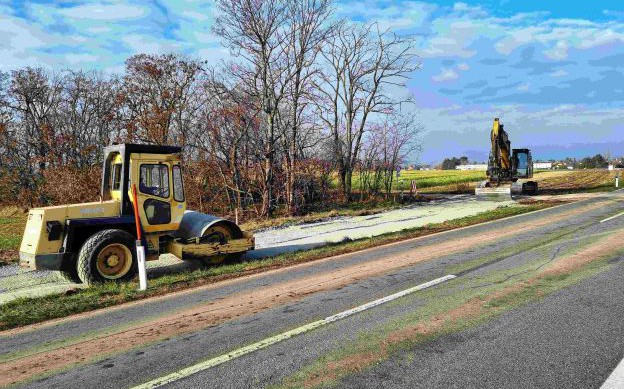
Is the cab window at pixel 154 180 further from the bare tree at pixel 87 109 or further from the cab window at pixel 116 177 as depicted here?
the bare tree at pixel 87 109

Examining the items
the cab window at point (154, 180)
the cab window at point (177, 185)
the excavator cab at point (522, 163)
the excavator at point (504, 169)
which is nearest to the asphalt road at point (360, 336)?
the cab window at point (177, 185)

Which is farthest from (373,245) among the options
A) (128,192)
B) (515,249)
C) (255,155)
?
(255,155)

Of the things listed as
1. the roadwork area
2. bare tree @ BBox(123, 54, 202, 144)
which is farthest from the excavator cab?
bare tree @ BBox(123, 54, 202, 144)

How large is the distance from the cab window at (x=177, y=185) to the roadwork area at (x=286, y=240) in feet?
5.51

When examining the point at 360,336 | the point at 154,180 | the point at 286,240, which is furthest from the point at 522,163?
the point at 360,336

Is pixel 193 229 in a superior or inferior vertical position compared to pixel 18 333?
superior

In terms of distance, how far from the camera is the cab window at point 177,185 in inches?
378

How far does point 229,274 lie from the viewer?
878cm

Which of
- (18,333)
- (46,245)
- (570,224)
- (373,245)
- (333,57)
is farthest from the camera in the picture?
(333,57)

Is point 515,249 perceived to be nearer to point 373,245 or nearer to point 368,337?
point 373,245

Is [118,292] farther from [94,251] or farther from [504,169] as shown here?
[504,169]

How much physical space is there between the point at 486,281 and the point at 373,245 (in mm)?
4889

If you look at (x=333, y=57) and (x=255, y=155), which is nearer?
(x=255, y=155)

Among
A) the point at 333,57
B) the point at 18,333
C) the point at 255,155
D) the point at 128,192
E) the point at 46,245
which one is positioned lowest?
the point at 18,333
